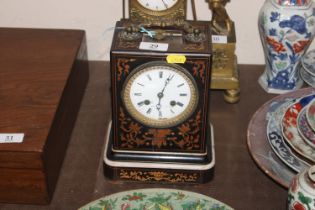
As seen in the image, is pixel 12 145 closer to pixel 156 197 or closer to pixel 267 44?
pixel 156 197

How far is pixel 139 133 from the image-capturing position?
1080mm

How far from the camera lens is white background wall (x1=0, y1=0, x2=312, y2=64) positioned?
1366mm

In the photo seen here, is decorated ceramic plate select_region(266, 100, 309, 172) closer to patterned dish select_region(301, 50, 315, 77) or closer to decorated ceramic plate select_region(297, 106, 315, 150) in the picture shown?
decorated ceramic plate select_region(297, 106, 315, 150)

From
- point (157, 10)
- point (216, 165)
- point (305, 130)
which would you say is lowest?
point (216, 165)

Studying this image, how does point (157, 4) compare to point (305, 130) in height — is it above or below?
above

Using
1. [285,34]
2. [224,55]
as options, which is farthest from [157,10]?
[285,34]

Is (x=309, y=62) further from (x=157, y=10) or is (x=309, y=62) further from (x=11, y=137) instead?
(x=11, y=137)

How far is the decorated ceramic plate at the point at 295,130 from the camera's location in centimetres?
104

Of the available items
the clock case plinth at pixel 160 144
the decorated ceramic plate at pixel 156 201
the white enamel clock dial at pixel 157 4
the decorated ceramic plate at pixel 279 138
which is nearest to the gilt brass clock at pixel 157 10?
the white enamel clock dial at pixel 157 4

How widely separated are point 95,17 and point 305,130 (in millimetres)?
606

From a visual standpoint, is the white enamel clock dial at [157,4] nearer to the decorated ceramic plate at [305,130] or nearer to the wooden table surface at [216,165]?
the wooden table surface at [216,165]

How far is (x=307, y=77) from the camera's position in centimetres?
136

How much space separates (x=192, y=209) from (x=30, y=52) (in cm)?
54

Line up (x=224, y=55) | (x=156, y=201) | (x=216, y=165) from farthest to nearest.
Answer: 1. (x=224, y=55)
2. (x=216, y=165)
3. (x=156, y=201)
